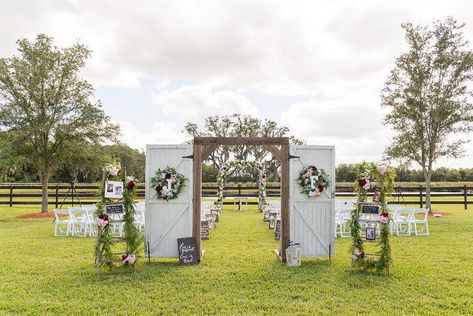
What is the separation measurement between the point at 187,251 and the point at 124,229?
130 centimetres

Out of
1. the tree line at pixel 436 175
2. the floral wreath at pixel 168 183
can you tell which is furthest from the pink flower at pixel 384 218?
the tree line at pixel 436 175

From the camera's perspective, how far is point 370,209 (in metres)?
8.23

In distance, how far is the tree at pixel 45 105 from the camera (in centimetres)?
1936

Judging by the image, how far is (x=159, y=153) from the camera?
9156mm

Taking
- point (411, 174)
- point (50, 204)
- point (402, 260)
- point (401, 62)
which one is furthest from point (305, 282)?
point (411, 174)

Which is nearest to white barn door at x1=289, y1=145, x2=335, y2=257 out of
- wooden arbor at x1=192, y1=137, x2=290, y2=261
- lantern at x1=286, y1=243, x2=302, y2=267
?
Answer: wooden arbor at x1=192, y1=137, x2=290, y2=261

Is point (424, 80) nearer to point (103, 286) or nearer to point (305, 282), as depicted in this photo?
point (305, 282)

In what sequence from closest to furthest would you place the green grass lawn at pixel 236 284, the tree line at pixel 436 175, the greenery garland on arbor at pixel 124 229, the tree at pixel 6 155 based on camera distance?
1. the green grass lawn at pixel 236 284
2. the greenery garland on arbor at pixel 124 229
3. the tree at pixel 6 155
4. the tree line at pixel 436 175

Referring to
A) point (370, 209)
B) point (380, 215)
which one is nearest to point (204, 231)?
point (370, 209)

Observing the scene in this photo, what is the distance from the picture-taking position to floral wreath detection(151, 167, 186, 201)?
29.4 ft

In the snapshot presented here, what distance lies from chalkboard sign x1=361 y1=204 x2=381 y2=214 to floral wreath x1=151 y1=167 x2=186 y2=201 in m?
3.48

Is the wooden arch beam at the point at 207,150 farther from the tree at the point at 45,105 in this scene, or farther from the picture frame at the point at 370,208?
the tree at the point at 45,105

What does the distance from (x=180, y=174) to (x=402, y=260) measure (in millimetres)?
4805

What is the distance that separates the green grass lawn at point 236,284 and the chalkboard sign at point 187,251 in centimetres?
22
